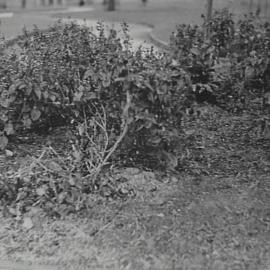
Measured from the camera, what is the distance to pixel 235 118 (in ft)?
18.5

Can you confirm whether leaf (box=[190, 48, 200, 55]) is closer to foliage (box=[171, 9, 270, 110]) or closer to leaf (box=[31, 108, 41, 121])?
foliage (box=[171, 9, 270, 110])

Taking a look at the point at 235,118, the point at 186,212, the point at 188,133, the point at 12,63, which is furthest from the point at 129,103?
the point at 235,118

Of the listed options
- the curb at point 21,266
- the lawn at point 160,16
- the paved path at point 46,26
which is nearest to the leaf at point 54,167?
the curb at point 21,266

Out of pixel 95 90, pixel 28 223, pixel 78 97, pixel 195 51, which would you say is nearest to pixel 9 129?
pixel 78 97

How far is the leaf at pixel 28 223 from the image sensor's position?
3.38 meters

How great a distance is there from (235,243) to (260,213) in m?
0.46

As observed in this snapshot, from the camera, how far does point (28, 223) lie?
3422mm

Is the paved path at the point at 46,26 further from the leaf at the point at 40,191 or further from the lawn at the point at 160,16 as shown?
the leaf at the point at 40,191

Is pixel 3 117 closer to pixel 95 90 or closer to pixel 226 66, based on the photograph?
pixel 95 90

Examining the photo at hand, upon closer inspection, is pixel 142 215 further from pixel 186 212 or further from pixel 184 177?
pixel 184 177

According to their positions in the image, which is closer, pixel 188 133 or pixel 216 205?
pixel 216 205

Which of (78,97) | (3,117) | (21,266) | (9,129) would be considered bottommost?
(21,266)

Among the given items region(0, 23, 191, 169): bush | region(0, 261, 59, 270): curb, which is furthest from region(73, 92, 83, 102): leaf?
region(0, 261, 59, 270): curb

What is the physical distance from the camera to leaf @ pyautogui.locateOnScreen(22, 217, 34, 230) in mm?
3383
